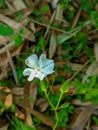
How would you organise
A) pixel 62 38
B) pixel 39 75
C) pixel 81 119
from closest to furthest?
pixel 39 75, pixel 81 119, pixel 62 38

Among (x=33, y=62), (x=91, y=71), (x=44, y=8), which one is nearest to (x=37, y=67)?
(x=33, y=62)

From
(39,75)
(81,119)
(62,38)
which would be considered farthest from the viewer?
(62,38)

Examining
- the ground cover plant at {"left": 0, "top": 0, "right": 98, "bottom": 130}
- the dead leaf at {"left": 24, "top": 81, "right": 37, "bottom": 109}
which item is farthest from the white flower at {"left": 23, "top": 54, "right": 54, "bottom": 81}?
the dead leaf at {"left": 24, "top": 81, "right": 37, "bottom": 109}

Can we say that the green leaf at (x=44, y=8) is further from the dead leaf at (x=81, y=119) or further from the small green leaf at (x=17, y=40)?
the dead leaf at (x=81, y=119)

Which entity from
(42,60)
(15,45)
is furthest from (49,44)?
(42,60)

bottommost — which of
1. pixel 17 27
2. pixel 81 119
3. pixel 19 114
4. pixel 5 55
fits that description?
pixel 81 119

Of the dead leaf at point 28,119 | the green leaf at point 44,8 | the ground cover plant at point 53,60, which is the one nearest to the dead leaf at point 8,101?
the ground cover plant at point 53,60

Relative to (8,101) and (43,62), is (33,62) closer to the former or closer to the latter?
(43,62)
